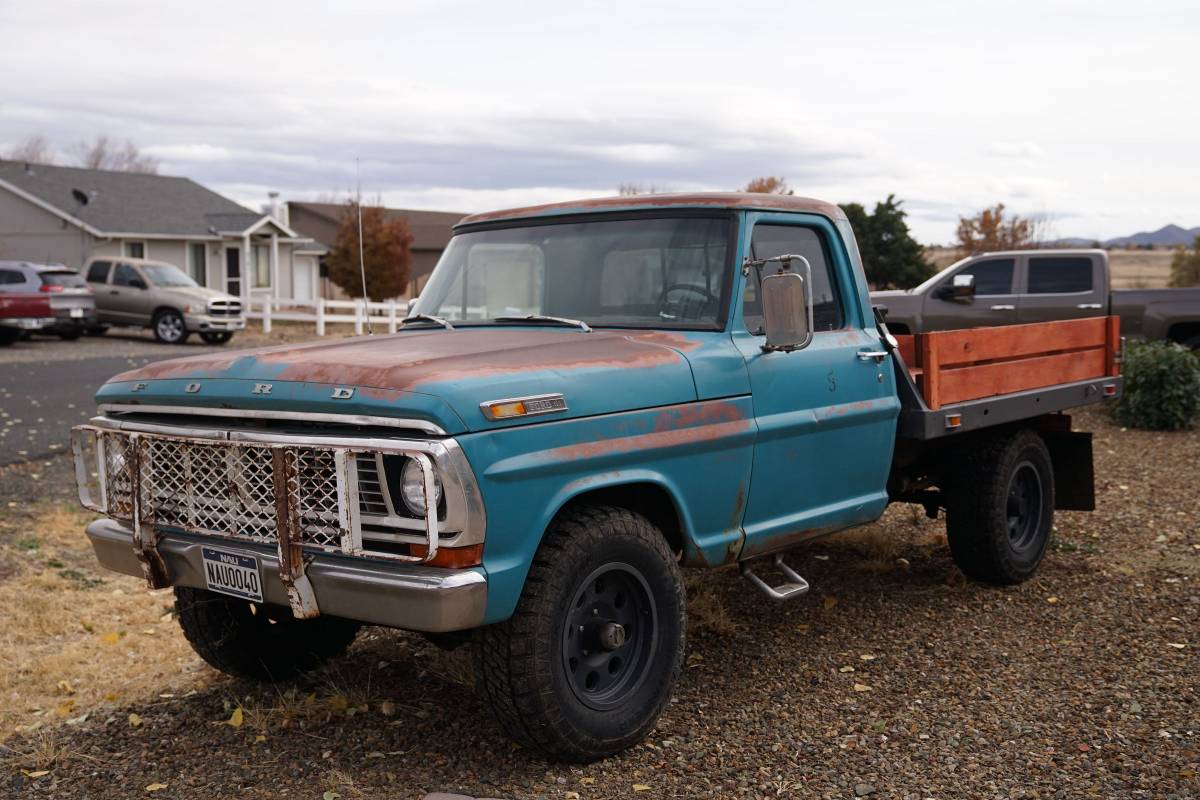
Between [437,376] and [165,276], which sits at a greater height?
[165,276]

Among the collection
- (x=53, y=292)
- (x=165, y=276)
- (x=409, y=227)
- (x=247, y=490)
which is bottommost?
(x=247, y=490)

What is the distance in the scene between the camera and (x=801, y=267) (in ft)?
18.2

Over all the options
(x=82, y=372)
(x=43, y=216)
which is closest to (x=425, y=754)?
(x=82, y=372)

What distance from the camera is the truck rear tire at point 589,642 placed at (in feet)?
13.3

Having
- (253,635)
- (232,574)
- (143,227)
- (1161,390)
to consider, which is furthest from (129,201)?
(232,574)

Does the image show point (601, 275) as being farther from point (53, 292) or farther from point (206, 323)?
point (206, 323)

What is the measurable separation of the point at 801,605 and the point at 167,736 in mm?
3354

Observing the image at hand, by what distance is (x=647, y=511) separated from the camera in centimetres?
474

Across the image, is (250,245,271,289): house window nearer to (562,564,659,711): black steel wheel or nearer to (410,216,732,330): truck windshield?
(410,216,732,330): truck windshield

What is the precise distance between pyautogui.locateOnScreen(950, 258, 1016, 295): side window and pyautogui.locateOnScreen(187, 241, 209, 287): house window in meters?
29.3

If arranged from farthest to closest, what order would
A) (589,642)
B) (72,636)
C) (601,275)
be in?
(72,636), (601,275), (589,642)

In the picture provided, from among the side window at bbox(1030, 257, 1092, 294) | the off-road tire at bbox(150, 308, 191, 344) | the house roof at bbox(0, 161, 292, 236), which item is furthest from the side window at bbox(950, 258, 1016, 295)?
the house roof at bbox(0, 161, 292, 236)

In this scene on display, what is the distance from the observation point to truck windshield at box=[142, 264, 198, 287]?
26844 millimetres

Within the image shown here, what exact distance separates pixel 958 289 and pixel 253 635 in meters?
11.1
